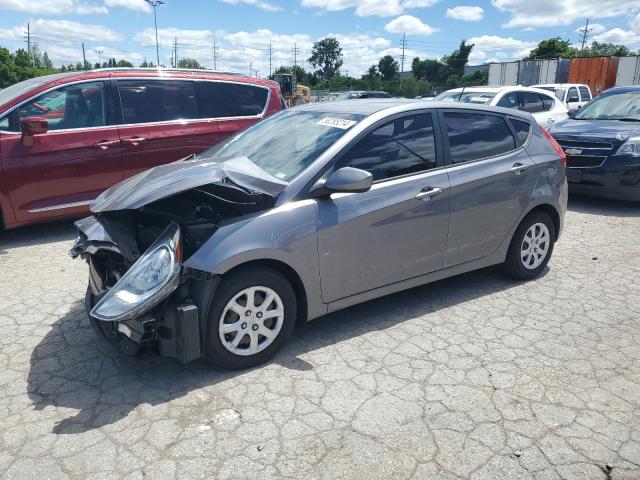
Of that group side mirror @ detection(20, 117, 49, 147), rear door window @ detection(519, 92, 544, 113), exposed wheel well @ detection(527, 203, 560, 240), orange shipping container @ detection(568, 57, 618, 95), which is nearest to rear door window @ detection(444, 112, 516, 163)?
exposed wheel well @ detection(527, 203, 560, 240)

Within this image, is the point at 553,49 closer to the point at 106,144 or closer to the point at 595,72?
the point at 595,72

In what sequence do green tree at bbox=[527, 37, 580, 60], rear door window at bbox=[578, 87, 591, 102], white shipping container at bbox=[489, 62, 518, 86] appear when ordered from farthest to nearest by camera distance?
green tree at bbox=[527, 37, 580, 60] < white shipping container at bbox=[489, 62, 518, 86] < rear door window at bbox=[578, 87, 591, 102]

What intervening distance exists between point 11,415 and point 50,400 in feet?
0.67

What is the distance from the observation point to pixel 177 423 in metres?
2.85

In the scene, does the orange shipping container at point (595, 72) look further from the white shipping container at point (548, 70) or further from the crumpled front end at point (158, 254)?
the crumpled front end at point (158, 254)

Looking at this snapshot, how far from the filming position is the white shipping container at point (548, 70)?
3353cm

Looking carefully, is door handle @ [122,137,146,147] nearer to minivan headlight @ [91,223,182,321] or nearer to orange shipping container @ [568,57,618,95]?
minivan headlight @ [91,223,182,321]

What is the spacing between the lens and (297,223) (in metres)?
3.37

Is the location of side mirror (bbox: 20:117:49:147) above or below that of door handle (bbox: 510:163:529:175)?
above

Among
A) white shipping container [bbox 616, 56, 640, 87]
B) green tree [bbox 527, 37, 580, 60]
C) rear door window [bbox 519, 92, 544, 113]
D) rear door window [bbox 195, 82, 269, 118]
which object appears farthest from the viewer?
green tree [bbox 527, 37, 580, 60]

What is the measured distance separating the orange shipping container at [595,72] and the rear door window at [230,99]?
95.6 ft

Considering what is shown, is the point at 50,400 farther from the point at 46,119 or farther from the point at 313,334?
the point at 46,119

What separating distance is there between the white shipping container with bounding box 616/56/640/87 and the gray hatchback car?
30621mm

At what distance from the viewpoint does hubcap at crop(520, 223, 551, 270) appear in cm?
485
